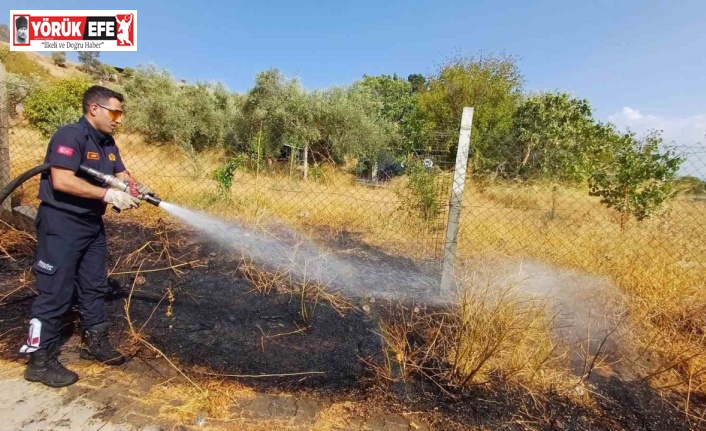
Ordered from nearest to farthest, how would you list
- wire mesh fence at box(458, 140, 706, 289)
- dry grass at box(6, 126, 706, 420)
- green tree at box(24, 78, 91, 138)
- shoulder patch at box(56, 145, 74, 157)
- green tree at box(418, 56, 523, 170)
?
shoulder patch at box(56, 145, 74, 157) → dry grass at box(6, 126, 706, 420) → wire mesh fence at box(458, 140, 706, 289) → green tree at box(24, 78, 91, 138) → green tree at box(418, 56, 523, 170)

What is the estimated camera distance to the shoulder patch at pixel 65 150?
190 centimetres

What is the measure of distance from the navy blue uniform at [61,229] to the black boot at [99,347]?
Answer: 20cm

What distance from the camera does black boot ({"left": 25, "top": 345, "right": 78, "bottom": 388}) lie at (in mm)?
1906

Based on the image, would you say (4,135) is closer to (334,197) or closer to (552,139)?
(334,197)

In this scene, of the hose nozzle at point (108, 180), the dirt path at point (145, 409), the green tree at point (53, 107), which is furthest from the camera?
the green tree at point (53, 107)

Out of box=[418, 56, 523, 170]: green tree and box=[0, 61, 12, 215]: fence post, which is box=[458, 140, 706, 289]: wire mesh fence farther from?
box=[418, 56, 523, 170]: green tree

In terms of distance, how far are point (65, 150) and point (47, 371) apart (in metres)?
1.24

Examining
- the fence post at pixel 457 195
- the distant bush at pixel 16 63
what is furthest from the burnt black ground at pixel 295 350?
the distant bush at pixel 16 63

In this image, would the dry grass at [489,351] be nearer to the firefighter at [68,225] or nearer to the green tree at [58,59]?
the firefighter at [68,225]

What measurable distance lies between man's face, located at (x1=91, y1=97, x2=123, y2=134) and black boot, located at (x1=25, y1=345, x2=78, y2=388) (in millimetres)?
1359

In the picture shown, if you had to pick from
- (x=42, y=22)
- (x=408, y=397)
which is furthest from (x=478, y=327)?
(x=42, y=22)

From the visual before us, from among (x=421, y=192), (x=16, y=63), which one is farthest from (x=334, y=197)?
(x=16, y=63)

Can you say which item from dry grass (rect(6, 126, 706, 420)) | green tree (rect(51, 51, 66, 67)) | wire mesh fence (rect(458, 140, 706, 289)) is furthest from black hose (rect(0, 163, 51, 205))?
green tree (rect(51, 51, 66, 67))

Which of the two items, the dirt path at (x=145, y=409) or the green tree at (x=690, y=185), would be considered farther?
the green tree at (x=690, y=185)
